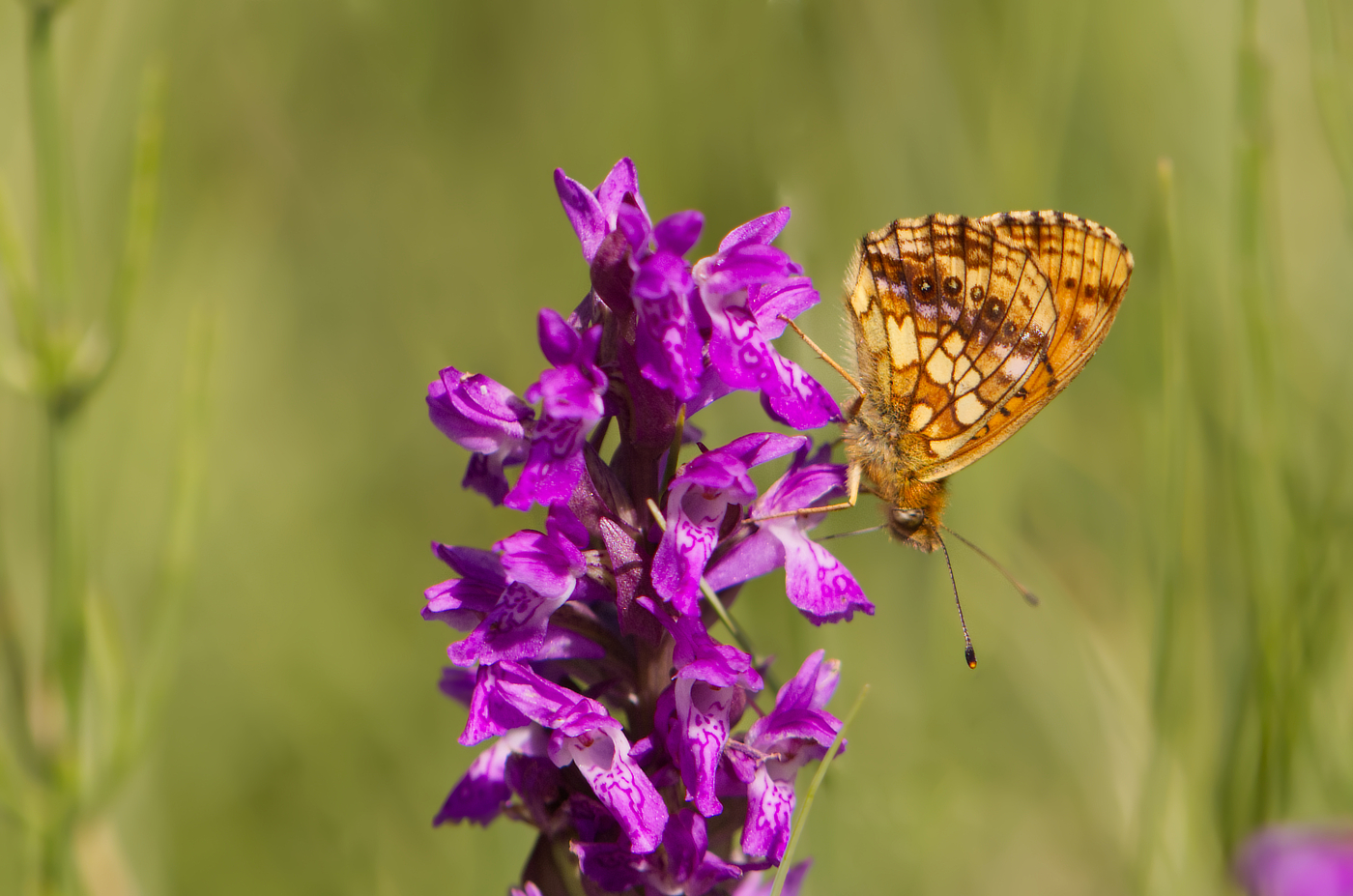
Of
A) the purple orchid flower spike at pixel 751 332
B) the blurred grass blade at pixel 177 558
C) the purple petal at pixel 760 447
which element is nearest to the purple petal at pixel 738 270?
the purple orchid flower spike at pixel 751 332

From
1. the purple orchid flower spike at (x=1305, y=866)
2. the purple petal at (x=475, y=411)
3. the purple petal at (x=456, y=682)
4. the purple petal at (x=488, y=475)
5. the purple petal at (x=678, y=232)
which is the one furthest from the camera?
the purple petal at (x=456, y=682)

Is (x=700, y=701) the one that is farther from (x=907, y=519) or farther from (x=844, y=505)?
(x=907, y=519)

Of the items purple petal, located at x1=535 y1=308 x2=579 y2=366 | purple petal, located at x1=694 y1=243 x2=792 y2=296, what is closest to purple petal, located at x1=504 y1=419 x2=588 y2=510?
purple petal, located at x1=535 y1=308 x2=579 y2=366

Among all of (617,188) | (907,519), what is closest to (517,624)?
(617,188)

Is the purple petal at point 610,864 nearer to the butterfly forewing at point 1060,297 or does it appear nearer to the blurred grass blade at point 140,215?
the butterfly forewing at point 1060,297

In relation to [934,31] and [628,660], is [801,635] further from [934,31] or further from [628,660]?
[934,31]

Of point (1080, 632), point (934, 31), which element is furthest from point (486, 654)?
point (934, 31)

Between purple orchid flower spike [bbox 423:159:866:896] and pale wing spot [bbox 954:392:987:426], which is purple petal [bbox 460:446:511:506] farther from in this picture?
pale wing spot [bbox 954:392:987:426]
